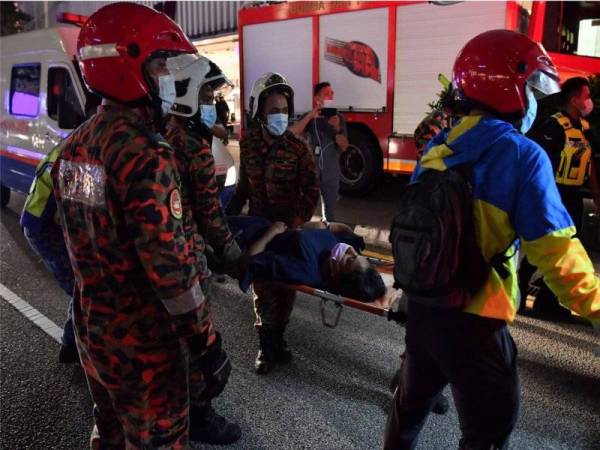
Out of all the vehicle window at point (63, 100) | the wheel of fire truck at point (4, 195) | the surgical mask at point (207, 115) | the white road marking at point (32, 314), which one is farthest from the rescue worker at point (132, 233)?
the wheel of fire truck at point (4, 195)

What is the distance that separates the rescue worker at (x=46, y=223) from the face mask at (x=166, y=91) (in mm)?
850

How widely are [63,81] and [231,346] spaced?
4182 mm

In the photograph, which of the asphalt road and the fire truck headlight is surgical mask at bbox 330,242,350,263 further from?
the fire truck headlight

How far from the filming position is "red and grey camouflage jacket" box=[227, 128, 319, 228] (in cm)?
327

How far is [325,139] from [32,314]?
3429 millimetres

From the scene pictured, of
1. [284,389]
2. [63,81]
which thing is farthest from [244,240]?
[63,81]

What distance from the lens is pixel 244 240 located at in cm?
311

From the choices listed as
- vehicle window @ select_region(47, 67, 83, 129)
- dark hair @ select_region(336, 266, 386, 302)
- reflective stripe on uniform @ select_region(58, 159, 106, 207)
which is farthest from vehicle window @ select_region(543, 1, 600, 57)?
reflective stripe on uniform @ select_region(58, 159, 106, 207)

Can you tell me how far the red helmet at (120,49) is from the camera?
169cm

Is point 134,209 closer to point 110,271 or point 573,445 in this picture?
point 110,271

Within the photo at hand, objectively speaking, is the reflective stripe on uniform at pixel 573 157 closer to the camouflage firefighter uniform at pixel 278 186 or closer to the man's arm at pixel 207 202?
the camouflage firefighter uniform at pixel 278 186

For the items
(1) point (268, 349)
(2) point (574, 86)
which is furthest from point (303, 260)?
(2) point (574, 86)

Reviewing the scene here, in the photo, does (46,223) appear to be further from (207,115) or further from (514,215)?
(514,215)

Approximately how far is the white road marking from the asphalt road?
0.05 metres
